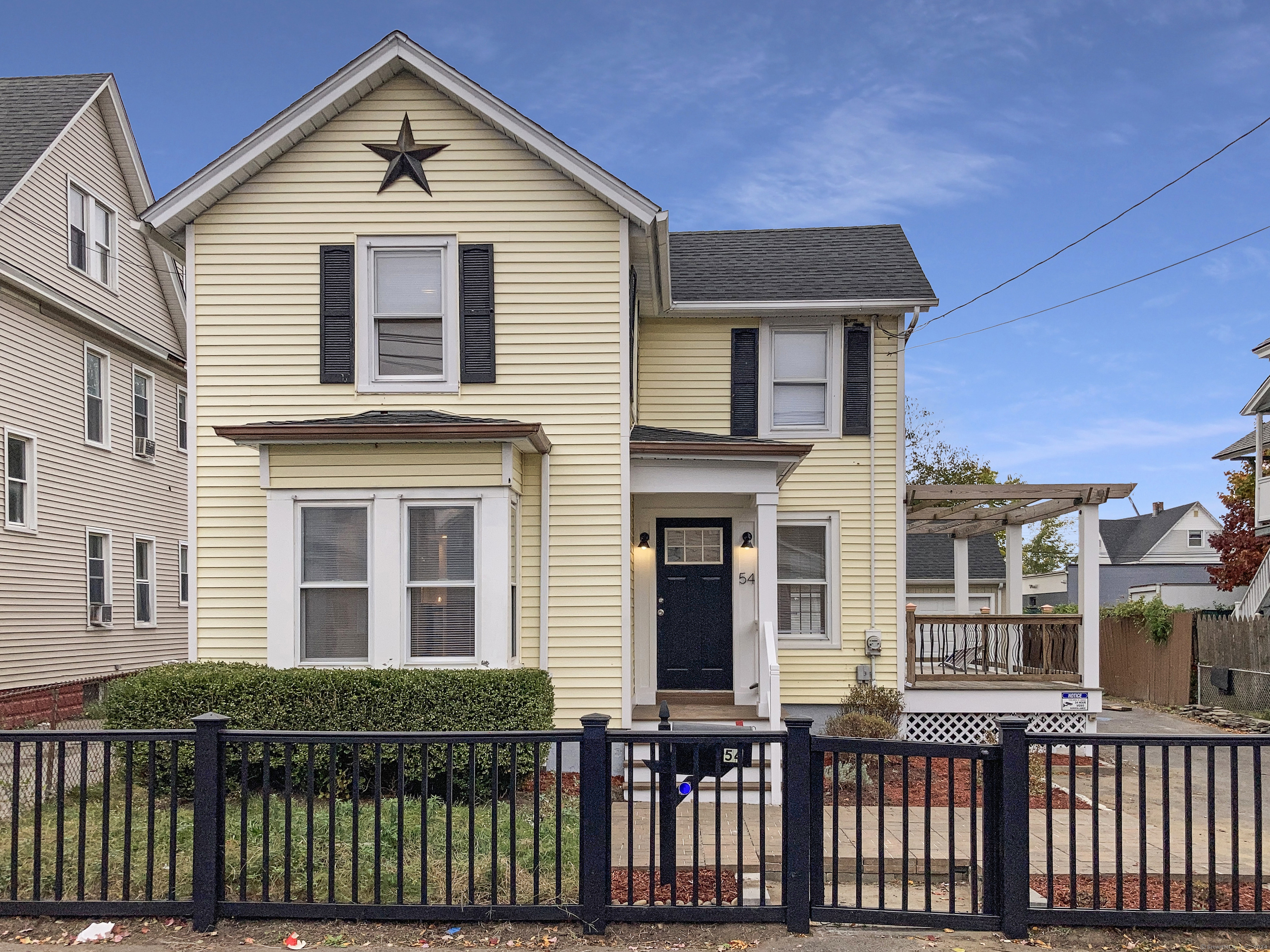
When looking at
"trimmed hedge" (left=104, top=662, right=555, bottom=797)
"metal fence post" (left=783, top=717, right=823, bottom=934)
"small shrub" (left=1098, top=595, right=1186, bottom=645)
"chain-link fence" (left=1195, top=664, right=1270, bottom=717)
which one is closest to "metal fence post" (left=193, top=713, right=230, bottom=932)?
"metal fence post" (left=783, top=717, right=823, bottom=934)

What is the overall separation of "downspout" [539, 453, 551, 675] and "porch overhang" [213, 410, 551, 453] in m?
0.75

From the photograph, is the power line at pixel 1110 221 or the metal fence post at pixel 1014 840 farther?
the power line at pixel 1110 221

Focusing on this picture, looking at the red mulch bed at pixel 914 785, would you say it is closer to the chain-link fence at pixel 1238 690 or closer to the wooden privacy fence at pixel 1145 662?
the chain-link fence at pixel 1238 690

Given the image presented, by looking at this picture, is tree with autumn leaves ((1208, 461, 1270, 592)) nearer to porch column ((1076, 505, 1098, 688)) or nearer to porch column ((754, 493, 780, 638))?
porch column ((1076, 505, 1098, 688))

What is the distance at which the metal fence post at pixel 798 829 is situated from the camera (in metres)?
5.31

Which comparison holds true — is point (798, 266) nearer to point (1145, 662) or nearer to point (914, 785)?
point (914, 785)

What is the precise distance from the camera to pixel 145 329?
19219mm

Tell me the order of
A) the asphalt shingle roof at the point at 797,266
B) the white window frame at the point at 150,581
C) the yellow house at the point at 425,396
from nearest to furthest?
the yellow house at the point at 425,396 < the asphalt shingle roof at the point at 797,266 < the white window frame at the point at 150,581

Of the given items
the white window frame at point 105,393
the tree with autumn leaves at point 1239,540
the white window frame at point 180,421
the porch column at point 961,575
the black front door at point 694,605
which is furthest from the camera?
the tree with autumn leaves at point 1239,540

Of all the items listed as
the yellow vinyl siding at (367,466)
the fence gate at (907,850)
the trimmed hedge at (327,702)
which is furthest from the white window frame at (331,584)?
the fence gate at (907,850)

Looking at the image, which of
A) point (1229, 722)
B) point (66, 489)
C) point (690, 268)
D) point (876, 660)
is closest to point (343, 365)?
point (690, 268)

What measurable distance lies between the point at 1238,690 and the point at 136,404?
2006cm

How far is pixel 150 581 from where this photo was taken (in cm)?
1945

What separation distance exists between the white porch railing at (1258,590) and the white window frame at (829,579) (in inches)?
526
